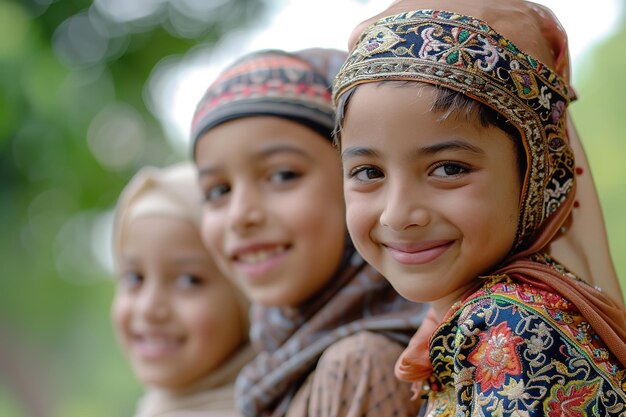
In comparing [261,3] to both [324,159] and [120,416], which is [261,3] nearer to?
[120,416]

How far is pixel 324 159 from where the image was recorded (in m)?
2.32

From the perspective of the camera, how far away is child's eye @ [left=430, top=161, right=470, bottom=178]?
5.23ft

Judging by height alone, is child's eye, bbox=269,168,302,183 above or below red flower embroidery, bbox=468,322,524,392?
above

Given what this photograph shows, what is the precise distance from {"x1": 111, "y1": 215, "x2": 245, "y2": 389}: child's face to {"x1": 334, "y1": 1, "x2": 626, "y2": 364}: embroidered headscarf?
1.25 metres

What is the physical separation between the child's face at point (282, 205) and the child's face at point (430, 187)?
23.5 inches

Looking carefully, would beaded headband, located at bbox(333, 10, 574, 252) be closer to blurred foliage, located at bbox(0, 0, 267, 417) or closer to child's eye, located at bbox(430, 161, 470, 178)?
child's eye, located at bbox(430, 161, 470, 178)

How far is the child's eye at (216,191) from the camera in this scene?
240cm

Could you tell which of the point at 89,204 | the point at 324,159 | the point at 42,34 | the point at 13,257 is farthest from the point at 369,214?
the point at 13,257

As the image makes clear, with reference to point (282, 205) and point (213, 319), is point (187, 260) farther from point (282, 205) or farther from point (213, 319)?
point (282, 205)

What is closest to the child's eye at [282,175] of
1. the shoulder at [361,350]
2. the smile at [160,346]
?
the shoulder at [361,350]

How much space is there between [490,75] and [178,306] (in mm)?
1535

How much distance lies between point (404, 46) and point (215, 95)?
37.0 inches

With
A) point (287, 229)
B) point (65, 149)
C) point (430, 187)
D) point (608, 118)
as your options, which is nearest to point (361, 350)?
point (287, 229)

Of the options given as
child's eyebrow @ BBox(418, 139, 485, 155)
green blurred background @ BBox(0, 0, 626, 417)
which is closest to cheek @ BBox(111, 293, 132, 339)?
child's eyebrow @ BBox(418, 139, 485, 155)
